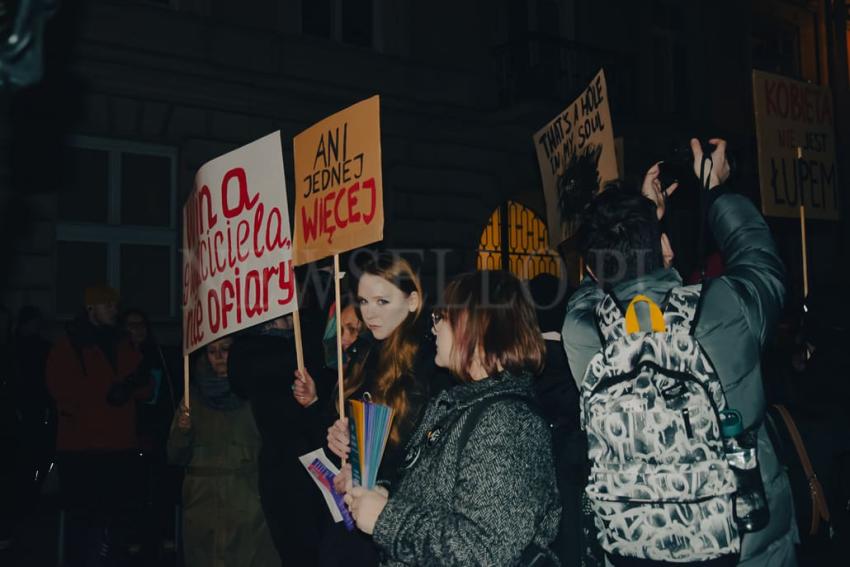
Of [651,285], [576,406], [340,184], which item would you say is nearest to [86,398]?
[340,184]

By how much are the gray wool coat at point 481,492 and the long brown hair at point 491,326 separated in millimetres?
72

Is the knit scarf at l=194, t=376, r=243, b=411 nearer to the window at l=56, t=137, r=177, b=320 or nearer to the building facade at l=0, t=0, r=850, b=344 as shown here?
the building facade at l=0, t=0, r=850, b=344

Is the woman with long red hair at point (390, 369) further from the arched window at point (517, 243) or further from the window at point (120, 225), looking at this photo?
the arched window at point (517, 243)

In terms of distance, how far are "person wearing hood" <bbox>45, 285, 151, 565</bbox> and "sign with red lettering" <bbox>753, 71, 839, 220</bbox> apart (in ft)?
13.5

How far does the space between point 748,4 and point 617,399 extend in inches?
706

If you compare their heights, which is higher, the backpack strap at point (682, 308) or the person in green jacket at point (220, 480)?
the backpack strap at point (682, 308)

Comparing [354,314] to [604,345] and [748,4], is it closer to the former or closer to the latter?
[604,345]

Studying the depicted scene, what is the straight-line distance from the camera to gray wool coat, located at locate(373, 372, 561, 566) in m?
2.32

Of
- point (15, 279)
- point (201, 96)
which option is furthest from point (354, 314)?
point (201, 96)

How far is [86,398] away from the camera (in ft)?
20.6

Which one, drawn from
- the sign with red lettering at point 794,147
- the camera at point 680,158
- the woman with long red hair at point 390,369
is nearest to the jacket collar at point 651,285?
the camera at point 680,158

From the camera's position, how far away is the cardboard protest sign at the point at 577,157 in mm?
6027

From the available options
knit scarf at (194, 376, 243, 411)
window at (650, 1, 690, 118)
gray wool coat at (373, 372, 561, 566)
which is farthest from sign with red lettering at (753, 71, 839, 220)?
window at (650, 1, 690, 118)

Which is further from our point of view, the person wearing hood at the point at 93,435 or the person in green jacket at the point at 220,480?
the person wearing hood at the point at 93,435
